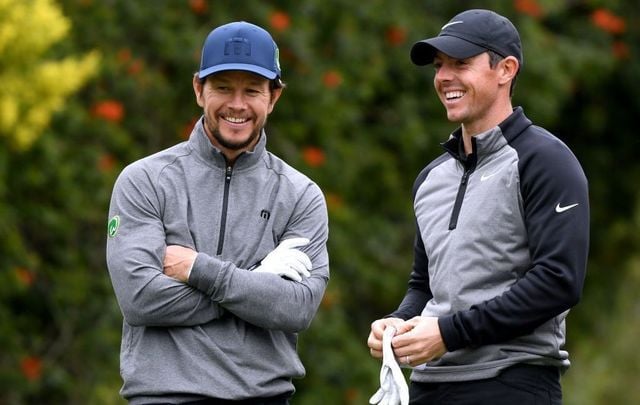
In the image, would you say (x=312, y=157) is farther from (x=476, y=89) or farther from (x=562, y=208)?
(x=562, y=208)

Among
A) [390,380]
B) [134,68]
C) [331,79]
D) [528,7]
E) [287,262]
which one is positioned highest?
[528,7]

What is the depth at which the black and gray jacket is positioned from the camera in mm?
4707

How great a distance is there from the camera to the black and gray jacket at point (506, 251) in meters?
4.71

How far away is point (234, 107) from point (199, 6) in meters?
6.41

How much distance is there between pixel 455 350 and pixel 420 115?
344 inches

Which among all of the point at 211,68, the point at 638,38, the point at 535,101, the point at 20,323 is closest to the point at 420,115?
the point at 535,101

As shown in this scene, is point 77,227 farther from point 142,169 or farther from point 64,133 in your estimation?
point 142,169

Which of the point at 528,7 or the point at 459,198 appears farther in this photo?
the point at 528,7

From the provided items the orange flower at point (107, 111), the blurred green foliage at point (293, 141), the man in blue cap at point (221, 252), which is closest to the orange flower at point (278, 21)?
the blurred green foliage at point (293, 141)

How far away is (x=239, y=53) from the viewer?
512 centimetres

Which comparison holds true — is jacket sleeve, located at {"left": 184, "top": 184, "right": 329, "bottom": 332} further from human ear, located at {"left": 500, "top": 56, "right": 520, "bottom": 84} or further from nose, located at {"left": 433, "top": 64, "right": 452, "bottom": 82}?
human ear, located at {"left": 500, "top": 56, "right": 520, "bottom": 84}

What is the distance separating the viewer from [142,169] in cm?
512

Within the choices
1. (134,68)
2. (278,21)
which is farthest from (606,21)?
(134,68)

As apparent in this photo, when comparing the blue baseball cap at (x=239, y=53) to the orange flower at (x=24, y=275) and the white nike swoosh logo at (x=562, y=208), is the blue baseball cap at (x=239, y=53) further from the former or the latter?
the orange flower at (x=24, y=275)
